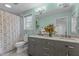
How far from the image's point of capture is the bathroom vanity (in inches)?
65.9

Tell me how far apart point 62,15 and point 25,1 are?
791 mm

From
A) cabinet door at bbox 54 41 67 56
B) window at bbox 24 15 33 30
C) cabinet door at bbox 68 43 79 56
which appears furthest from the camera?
window at bbox 24 15 33 30

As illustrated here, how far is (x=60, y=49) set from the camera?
5.94 ft

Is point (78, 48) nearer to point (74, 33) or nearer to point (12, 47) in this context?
point (74, 33)

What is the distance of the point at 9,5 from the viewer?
1940 mm

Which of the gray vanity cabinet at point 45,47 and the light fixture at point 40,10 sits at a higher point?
the light fixture at point 40,10

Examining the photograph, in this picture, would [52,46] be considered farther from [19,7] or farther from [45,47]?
[19,7]

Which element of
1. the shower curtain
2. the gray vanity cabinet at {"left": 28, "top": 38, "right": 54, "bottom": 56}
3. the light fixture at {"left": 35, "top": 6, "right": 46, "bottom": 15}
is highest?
the light fixture at {"left": 35, "top": 6, "right": 46, "bottom": 15}

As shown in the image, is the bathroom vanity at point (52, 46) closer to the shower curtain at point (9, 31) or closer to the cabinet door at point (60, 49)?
the cabinet door at point (60, 49)

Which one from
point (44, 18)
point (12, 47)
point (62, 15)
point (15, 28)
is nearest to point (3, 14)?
point (15, 28)

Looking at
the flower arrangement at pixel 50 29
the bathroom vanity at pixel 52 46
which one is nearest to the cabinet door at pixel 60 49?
the bathroom vanity at pixel 52 46

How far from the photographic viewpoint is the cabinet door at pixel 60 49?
1.76 m

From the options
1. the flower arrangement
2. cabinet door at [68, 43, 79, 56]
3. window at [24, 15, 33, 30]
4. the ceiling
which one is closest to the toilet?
window at [24, 15, 33, 30]

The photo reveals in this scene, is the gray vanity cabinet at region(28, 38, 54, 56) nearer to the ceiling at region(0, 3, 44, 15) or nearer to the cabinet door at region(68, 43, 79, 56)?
the cabinet door at region(68, 43, 79, 56)
